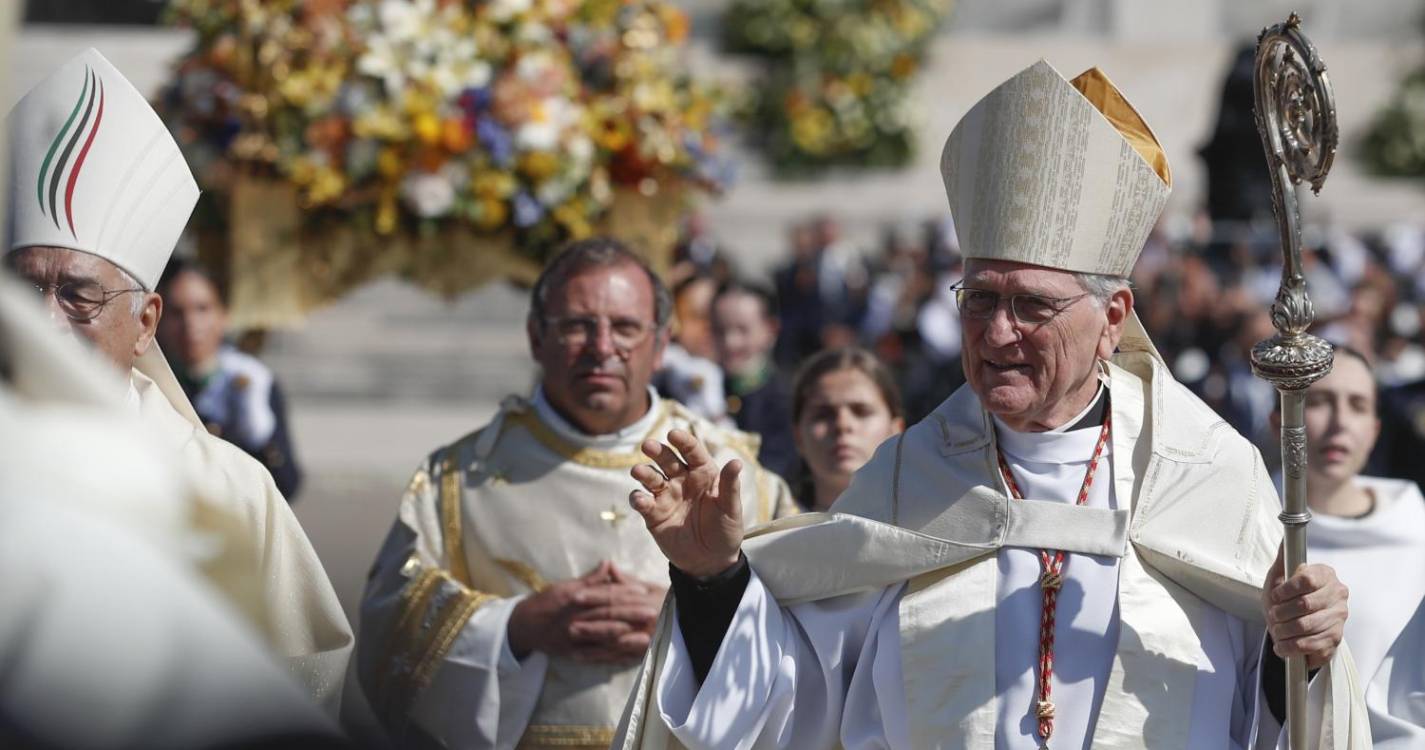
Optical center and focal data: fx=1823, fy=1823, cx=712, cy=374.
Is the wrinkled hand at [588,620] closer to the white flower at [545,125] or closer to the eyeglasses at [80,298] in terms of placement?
the eyeglasses at [80,298]

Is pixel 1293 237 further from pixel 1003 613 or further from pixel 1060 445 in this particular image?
pixel 1003 613

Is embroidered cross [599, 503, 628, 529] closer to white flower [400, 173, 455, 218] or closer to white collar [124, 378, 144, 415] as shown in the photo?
white collar [124, 378, 144, 415]

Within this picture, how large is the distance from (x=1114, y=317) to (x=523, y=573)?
1.56m

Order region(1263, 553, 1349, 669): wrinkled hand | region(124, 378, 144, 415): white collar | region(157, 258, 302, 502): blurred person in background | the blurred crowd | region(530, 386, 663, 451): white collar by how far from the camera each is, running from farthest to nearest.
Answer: the blurred crowd → region(157, 258, 302, 502): blurred person in background → region(530, 386, 663, 451): white collar → region(124, 378, 144, 415): white collar → region(1263, 553, 1349, 669): wrinkled hand

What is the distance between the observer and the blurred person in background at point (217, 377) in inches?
233

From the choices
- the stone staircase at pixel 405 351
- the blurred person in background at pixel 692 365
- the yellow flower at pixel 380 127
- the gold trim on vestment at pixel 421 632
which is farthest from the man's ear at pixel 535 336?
the stone staircase at pixel 405 351

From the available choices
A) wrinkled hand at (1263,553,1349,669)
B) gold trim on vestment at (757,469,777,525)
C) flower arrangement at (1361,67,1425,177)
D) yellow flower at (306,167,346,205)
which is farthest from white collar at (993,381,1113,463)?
flower arrangement at (1361,67,1425,177)

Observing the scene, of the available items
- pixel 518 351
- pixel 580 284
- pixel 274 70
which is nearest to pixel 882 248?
pixel 518 351

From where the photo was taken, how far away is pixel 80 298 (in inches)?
126

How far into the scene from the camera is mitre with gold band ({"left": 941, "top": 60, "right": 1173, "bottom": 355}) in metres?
3.21

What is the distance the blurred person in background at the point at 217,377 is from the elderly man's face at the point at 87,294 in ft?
8.63

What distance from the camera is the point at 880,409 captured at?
4.71 metres

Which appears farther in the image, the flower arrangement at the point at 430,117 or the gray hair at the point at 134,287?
the flower arrangement at the point at 430,117

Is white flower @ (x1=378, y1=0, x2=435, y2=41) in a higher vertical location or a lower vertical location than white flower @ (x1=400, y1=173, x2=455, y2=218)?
higher
